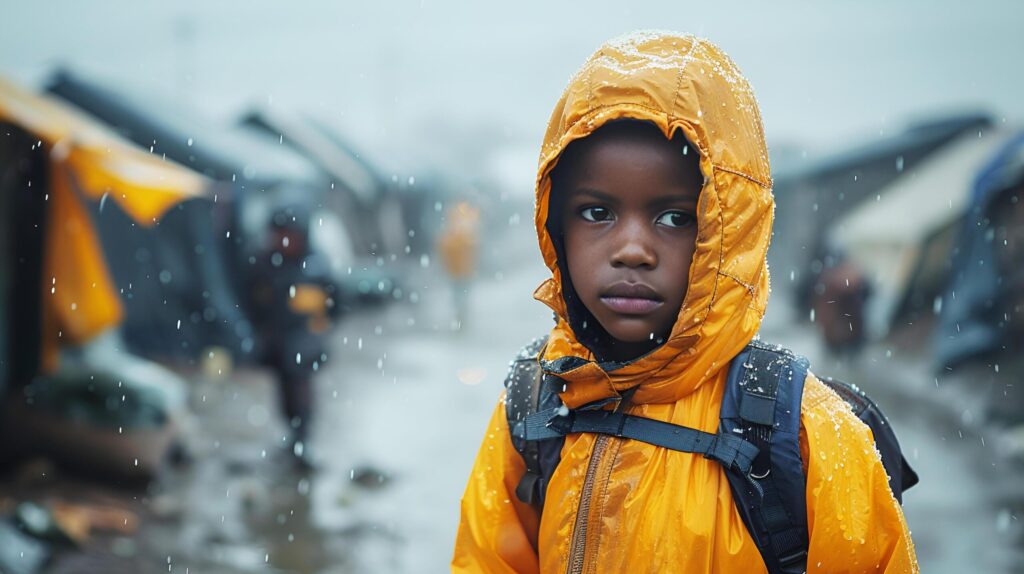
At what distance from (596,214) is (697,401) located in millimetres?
479

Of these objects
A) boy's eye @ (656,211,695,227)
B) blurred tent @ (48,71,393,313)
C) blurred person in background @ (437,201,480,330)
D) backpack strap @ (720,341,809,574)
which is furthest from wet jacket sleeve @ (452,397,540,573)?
blurred person in background @ (437,201,480,330)

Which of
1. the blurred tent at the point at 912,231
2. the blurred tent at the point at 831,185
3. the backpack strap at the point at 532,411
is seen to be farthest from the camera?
the blurred tent at the point at 831,185

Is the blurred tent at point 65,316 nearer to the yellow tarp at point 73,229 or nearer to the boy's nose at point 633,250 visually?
the yellow tarp at point 73,229

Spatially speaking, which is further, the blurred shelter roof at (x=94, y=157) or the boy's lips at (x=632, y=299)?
the blurred shelter roof at (x=94, y=157)

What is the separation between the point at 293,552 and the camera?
15.9ft

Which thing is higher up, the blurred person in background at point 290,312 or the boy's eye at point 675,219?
the boy's eye at point 675,219

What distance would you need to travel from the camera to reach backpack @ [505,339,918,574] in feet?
5.10

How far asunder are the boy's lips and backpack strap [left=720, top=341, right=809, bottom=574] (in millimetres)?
268

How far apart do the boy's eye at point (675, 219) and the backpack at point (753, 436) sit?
34 cm

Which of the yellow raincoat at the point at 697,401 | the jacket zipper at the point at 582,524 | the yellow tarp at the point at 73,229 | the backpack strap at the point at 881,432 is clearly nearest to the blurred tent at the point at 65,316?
the yellow tarp at the point at 73,229

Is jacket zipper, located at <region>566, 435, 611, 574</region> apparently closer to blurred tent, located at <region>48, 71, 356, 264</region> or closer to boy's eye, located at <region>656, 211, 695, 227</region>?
boy's eye, located at <region>656, 211, 695, 227</region>

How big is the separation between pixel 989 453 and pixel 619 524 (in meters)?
7.02

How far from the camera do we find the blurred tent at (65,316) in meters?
5.56

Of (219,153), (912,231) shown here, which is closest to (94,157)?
(219,153)
